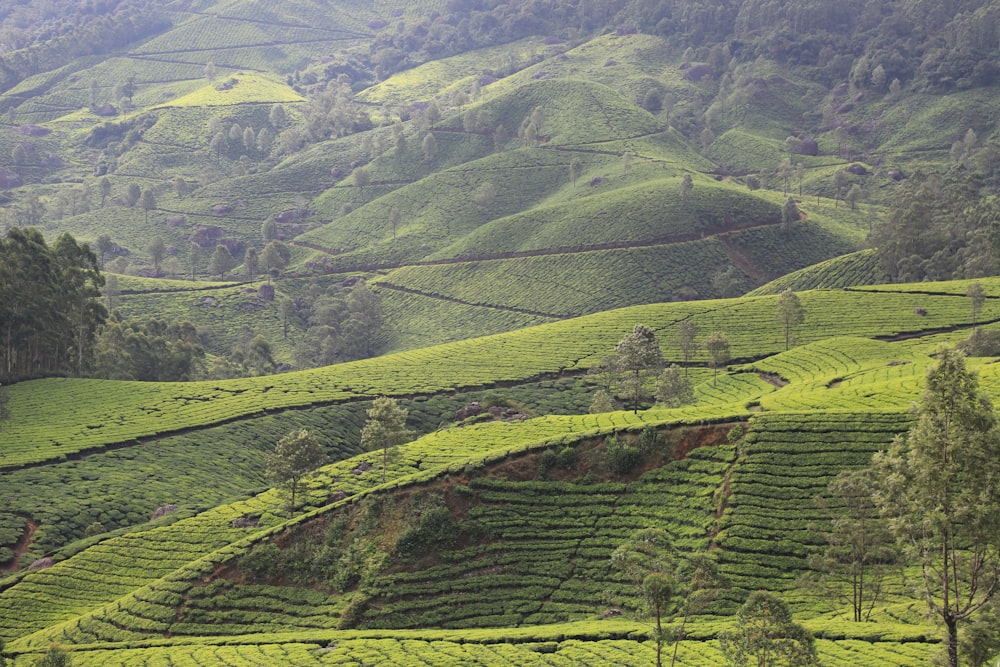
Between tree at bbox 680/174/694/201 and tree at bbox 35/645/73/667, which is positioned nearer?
tree at bbox 35/645/73/667

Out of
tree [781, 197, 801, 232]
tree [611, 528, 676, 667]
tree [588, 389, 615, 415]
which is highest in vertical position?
tree [781, 197, 801, 232]

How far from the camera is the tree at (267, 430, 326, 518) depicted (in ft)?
224

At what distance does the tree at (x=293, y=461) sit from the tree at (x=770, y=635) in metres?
40.7

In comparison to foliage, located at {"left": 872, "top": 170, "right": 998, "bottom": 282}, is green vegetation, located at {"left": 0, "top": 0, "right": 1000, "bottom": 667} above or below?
below

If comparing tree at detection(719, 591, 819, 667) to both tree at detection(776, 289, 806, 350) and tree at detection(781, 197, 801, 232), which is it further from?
tree at detection(781, 197, 801, 232)

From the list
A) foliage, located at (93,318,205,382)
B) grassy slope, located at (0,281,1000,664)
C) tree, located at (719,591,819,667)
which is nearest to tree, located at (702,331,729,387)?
grassy slope, located at (0,281,1000,664)

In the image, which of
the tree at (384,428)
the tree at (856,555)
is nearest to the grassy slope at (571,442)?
the tree at (856,555)

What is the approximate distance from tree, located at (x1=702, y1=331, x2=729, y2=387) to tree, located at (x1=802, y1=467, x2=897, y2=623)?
49.3 metres

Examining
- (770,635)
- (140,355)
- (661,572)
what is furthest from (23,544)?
(770,635)

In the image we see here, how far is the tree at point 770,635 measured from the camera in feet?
113

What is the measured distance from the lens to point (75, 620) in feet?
196

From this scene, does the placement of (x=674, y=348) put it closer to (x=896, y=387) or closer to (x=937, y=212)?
(x=896, y=387)

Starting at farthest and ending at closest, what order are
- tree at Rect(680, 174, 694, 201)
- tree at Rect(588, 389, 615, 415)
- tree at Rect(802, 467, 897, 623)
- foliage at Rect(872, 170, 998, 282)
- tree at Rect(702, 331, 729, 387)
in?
tree at Rect(680, 174, 694, 201)
foliage at Rect(872, 170, 998, 282)
tree at Rect(702, 331, 729, 387)
tree at Rect(588, 389, 615, 415)
tree at Rect(802, 467, 897, 623)

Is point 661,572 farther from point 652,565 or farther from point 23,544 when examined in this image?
point 23,544
